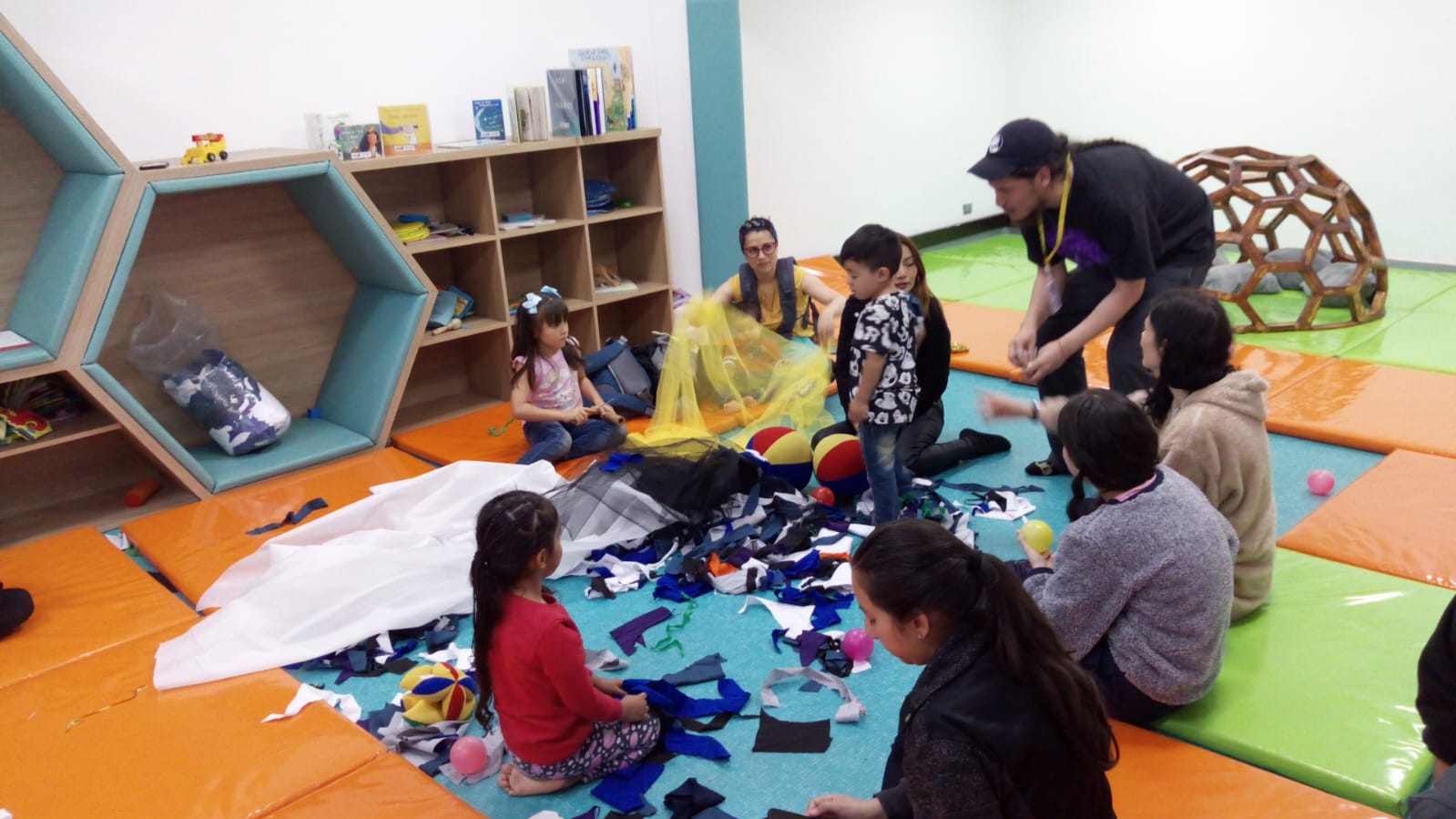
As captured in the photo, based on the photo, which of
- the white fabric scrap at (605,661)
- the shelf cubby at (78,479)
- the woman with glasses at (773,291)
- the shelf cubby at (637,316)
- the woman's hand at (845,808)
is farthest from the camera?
the shelf cubby at (637,316)

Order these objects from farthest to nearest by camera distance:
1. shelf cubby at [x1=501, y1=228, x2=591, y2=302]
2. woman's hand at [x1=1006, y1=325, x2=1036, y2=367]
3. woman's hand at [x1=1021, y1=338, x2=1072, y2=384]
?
shelf cubby at [x1=501, y1=228, x2=591, y2=302], woman's hand at [x1=1006, y1=325, x2=1036, y2=367], woman's hand at [x1=1021, y1=338, x2=1072, y2=384]

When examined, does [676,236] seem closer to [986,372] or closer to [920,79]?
[986,372]

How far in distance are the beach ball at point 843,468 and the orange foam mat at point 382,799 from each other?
1.91m

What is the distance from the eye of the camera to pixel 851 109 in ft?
26.0

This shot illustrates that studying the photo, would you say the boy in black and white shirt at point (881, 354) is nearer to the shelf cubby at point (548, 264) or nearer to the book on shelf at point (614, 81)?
the shelf cubby at point (548, 264)

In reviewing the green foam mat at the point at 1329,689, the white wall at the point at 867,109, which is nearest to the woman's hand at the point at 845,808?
the green foam mat at the point at 1329,689

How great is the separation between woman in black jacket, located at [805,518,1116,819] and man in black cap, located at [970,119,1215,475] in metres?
1.90

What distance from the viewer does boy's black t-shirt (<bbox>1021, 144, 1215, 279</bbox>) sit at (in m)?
3.27

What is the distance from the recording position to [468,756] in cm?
254

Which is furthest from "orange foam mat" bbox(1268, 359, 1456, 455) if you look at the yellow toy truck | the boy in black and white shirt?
the yellow toy truck

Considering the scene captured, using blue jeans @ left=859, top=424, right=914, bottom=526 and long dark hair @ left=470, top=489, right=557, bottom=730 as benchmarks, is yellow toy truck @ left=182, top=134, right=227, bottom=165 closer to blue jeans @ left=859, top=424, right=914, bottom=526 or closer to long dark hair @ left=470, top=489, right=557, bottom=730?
long dark hair @ left=470, top=489, right=557, bottom=730

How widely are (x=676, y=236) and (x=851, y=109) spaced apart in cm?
246

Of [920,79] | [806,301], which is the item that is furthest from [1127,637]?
[920,79]

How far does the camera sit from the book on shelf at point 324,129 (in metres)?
4.58
